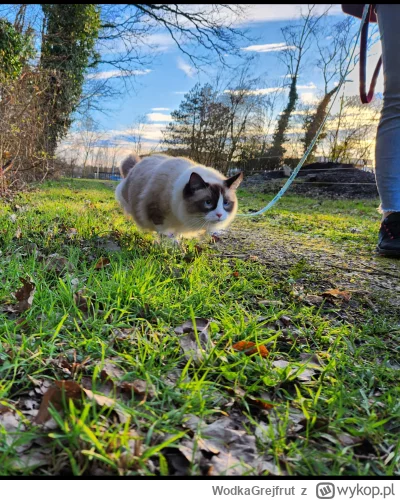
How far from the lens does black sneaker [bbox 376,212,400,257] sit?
2873 mm

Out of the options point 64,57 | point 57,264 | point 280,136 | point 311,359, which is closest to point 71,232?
point 57,264

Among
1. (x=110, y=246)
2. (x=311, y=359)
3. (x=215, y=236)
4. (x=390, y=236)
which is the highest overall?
(x=390, y=236)

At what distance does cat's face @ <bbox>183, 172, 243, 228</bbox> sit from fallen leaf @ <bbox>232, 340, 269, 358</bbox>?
1538mm

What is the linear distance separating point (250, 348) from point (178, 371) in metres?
0.32

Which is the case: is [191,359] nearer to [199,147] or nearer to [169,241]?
[169,241]

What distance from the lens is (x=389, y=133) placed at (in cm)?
277

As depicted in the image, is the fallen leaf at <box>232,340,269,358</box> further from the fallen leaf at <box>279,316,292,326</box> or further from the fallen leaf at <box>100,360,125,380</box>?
the fallen leaf at <box>100,360,125,380</box>

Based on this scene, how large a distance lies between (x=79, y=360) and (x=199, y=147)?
3.12 meters

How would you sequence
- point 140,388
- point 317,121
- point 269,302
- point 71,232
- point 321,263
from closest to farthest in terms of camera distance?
point 140,388, point 269,302, point 321,263, point 71,232, point 317,121

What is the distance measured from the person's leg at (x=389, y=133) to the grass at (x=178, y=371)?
107 cm

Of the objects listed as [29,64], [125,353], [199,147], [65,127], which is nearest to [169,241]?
[199,147]

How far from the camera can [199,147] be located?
3982 mm

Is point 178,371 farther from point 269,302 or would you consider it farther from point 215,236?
point 215,236

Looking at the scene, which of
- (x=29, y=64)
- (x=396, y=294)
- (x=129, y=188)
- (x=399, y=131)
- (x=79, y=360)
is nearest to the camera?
(x=79, y=360)
